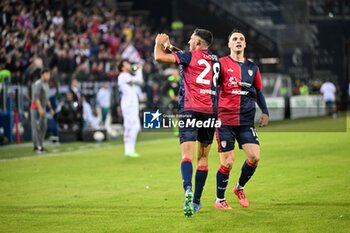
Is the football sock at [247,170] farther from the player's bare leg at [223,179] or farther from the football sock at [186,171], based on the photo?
the football sock at [186,171]

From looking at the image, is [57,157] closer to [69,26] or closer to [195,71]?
[195,71]

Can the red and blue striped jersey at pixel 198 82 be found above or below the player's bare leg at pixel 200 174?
above

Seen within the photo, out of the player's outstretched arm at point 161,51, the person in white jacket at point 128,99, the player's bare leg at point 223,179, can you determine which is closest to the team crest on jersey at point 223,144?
the player's bare leg at point 223,179

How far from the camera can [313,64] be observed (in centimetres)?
4928

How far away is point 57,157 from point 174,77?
7.89 metres

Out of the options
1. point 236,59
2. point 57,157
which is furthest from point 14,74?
point 236,59

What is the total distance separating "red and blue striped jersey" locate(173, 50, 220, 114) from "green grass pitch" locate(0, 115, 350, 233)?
1474 millimetres

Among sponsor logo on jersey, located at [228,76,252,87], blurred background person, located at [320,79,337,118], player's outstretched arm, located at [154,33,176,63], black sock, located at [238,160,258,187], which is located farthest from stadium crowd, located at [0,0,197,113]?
player's outstretched arm, located at [154,33,176,63]

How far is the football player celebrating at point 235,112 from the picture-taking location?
11.8 m

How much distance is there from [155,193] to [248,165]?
7.41 ft

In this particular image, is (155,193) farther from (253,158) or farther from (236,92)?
(236,92)

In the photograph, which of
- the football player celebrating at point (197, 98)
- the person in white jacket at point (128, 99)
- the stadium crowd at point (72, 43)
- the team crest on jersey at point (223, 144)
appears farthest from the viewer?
the stadium crowd at point (72, 43)

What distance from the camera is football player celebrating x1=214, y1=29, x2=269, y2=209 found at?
11781mm

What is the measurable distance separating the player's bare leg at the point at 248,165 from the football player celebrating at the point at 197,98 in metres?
0.73
